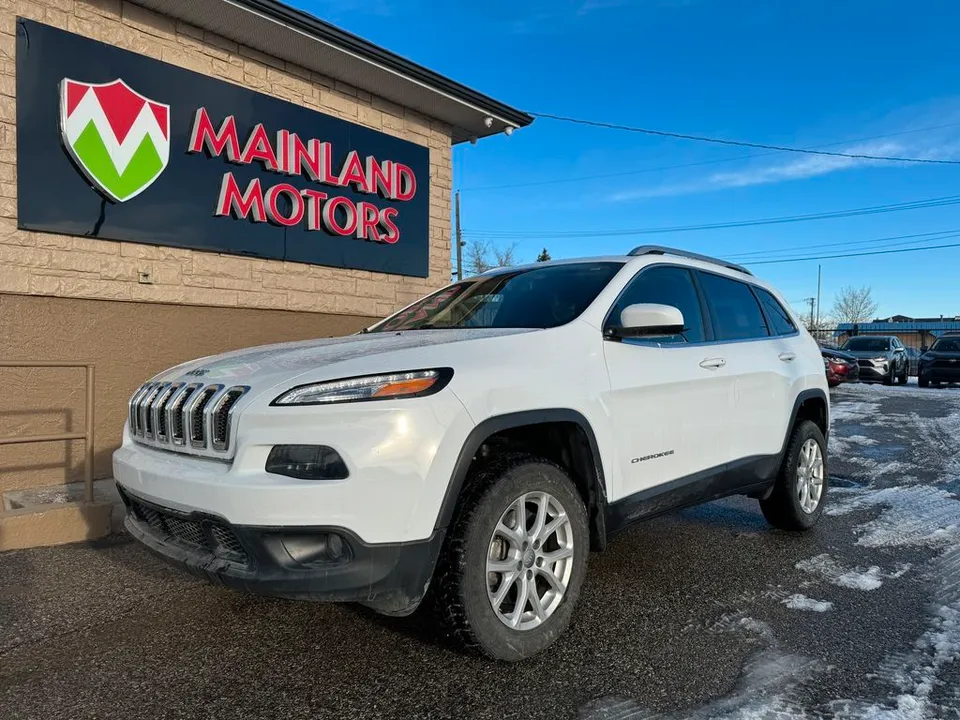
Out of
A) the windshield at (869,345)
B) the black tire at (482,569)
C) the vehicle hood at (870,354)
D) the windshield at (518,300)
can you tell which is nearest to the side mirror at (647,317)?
the windshield at (518,300)

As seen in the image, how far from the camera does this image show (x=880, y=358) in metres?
20.4

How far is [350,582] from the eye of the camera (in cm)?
238

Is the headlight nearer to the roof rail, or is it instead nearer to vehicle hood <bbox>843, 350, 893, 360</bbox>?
the roof rail

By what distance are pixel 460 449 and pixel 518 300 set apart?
4.44 feet

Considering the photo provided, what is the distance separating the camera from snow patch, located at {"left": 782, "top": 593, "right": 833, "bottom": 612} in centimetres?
340

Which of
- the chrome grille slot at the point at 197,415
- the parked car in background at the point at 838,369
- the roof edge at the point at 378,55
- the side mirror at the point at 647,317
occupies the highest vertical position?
the roof edge at the point at 378,55

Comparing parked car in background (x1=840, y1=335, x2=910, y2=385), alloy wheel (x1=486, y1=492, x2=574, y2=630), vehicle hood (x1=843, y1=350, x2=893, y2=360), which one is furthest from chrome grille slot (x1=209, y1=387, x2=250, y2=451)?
parked car in background (x1=840, y1=335, x2=910, y2=385)

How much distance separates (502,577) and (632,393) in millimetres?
1098

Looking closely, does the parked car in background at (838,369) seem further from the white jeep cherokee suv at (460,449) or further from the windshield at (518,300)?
the windshield at (518,300)

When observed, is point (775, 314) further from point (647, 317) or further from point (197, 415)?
point (197, 415)

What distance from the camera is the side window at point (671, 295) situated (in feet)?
12.0

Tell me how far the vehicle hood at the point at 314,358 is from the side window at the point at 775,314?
2.50 meters

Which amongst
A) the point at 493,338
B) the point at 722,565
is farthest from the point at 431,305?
the point at 722,565

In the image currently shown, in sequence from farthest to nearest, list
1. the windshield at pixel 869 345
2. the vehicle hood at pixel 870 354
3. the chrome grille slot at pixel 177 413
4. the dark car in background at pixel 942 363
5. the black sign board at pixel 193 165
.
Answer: the windshield at pixel 869 345 → the vehicle hood at pixel 870 354 → the dark car in background at pixel 942 363 → the black sign board at pixel 193 165 → the chrome grille slot at pixel 177 413
